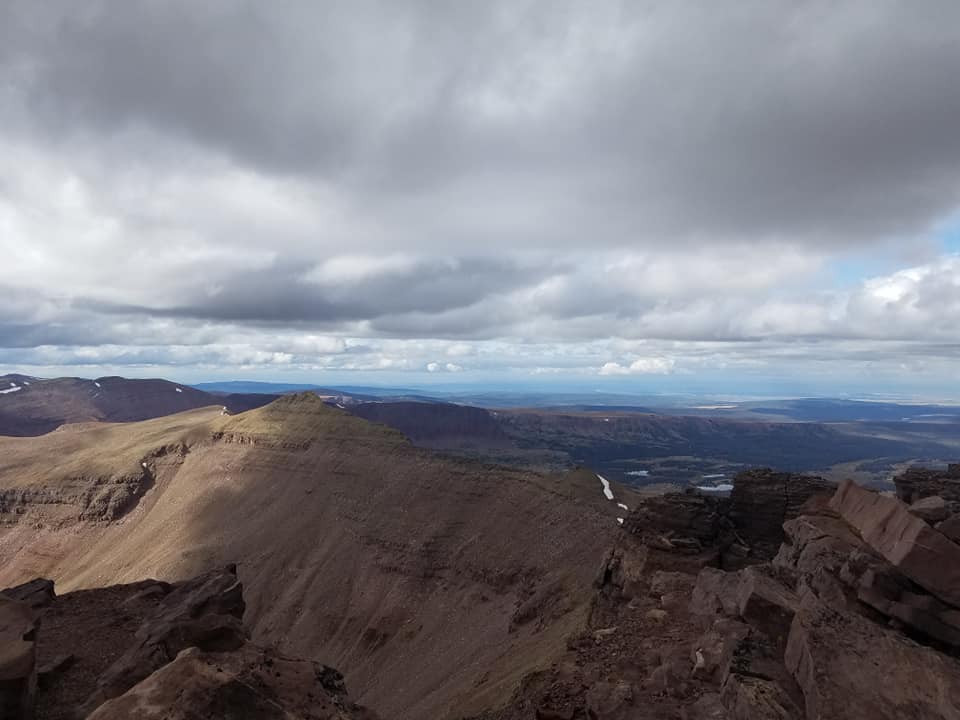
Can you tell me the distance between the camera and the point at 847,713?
1274 centimetres

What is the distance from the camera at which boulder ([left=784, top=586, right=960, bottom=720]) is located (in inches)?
507

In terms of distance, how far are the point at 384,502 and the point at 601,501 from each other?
24.5m

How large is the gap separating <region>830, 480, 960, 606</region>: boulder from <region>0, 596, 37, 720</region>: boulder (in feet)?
78.7

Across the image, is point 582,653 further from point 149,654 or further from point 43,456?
point 43,456

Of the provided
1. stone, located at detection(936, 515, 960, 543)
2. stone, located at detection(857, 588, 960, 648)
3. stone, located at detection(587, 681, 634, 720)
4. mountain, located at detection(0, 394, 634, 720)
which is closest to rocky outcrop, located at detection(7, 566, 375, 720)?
stone, located at detection(587, 681, 634, 720)

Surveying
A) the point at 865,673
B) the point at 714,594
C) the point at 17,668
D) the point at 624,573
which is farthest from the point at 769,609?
the point at 17,668

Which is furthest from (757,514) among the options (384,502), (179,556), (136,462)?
(136,462)

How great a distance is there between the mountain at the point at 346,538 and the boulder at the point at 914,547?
14594 mm

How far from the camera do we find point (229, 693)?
1303 cm

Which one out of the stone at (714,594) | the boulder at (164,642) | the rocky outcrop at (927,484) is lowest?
the boulder at (164,642)

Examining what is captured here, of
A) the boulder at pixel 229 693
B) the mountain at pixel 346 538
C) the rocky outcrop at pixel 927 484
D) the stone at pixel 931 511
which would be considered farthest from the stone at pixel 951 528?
the boulder at pixel 229 693

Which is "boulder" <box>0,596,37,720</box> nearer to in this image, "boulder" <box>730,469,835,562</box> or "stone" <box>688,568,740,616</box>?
"stone" <box>688,568,740,616</box>

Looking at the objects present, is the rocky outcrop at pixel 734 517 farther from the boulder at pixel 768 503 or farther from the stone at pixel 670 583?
the stone at pixel 670 583

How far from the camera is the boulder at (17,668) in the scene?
1506 centimetres
